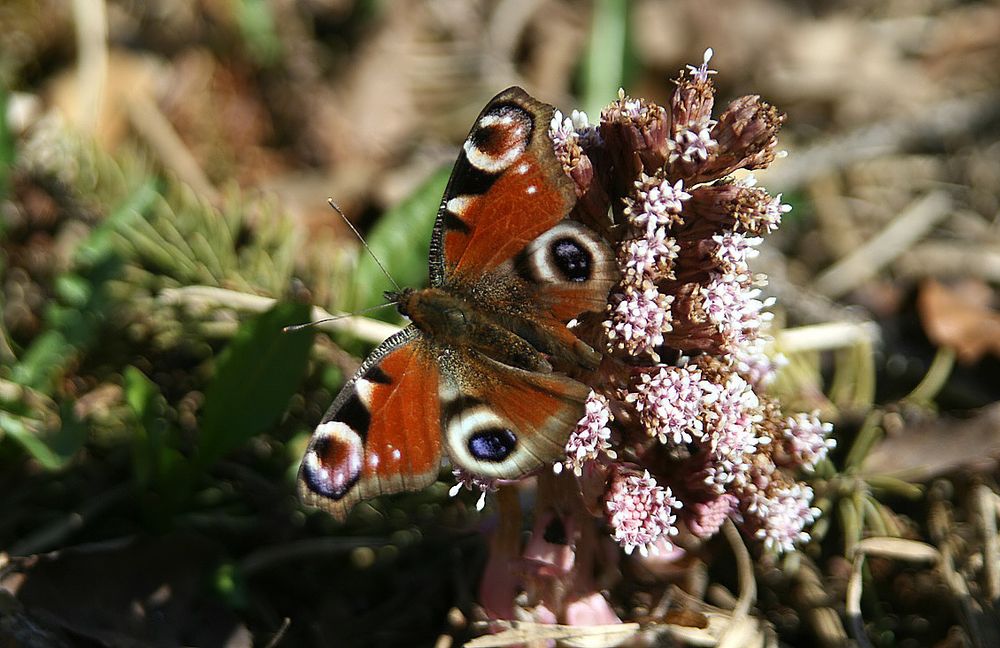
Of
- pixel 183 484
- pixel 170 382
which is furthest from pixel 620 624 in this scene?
pixel 170 382

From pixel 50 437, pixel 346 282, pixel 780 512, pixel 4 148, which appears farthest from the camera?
pixel 346 282

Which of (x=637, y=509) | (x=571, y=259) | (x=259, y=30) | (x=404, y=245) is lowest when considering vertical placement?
(x=637, y=509)

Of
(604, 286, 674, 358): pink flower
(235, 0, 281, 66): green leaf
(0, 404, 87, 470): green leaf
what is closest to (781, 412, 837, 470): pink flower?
(604, 286, 674, 358): pink flower

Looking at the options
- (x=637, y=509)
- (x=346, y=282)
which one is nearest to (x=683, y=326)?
(x=637, y=509)

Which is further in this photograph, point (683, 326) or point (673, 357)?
point (673, 357)

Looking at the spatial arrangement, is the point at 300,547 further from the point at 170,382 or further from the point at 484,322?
the point at 484,322

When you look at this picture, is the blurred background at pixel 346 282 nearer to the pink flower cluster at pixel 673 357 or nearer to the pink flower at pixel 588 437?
the pink flower cluster at pixel 673 357

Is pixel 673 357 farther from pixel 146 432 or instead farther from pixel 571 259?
pixel 146 432
